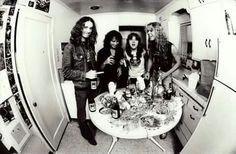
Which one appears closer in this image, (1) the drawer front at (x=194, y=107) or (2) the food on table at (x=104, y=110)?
(1) the drawer front at (x=194, y=107)

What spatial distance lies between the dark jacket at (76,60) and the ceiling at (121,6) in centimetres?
13

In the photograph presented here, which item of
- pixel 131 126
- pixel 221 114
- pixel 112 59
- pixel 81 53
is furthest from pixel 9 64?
pixel 221 114

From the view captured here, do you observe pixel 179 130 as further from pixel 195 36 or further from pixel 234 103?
pixel 195 36

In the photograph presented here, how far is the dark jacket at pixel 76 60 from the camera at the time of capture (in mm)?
463

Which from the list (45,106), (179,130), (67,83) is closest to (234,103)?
(179,130)

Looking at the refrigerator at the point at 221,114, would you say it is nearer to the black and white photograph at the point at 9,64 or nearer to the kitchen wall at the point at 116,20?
the kitchen wall at the point at 116,20

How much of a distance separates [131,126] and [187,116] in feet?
0.76

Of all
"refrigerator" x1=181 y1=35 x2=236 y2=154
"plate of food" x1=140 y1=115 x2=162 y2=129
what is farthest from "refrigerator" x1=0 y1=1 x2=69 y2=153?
"refrigerator" x1=181 y1=35 x2=236 y2=154

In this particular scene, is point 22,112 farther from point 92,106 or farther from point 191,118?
point 191,118

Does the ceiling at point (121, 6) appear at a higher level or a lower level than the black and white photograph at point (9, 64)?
higher

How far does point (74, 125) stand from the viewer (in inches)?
24.6

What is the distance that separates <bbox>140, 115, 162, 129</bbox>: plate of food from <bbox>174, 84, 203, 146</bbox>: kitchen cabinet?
0.26 ft

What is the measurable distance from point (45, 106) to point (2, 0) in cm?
50

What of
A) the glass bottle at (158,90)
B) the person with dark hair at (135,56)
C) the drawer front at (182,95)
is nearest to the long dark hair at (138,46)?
the person with dark hair at (135,56)
